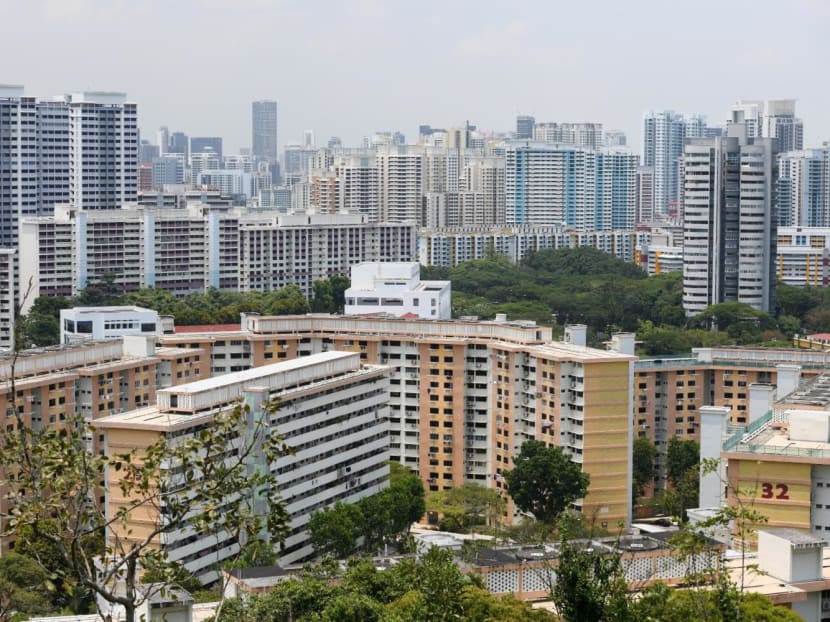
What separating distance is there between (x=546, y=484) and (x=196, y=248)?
24.0 meters

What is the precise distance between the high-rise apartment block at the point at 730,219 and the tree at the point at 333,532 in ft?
68.8

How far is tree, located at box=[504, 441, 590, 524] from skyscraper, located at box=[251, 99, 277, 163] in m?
A: 80.0

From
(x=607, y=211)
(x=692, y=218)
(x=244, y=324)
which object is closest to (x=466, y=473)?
(x=244, y=324)

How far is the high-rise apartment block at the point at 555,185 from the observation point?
195 feet

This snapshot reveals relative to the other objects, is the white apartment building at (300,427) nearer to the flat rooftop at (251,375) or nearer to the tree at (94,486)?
the flat rooftop at (251,375)

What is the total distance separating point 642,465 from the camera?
21531mm

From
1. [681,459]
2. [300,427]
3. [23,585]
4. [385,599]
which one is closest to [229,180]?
[681,459]

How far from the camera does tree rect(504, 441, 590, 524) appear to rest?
745 inches

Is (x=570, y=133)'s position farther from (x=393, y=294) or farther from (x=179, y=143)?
(x=393, y=294)

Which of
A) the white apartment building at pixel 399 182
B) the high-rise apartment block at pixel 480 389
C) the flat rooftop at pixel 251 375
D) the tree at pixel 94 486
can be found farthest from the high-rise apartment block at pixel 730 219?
the tree at pixel 94 486

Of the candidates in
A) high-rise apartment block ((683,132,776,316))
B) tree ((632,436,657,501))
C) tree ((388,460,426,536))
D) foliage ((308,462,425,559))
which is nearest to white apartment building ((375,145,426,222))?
high-rise apartment block ((683,132,776,316))

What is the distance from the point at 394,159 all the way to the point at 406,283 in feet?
87.6

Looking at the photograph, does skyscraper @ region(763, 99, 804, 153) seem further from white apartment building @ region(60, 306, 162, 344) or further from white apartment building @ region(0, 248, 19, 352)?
white apartment building @ region(60, 306, 162, 344)

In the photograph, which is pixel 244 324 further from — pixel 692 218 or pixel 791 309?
pixel 791 309
